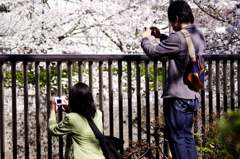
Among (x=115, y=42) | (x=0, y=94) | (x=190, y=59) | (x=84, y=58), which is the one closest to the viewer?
(x=190, y=59)

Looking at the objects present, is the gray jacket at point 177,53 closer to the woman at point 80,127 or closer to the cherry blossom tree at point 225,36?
→ the woman at point 80,127

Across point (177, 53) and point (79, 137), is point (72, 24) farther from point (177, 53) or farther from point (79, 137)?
point (79, 137)

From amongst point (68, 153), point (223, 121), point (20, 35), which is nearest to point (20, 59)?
point (68, 153)

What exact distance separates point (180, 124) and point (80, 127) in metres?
0.73

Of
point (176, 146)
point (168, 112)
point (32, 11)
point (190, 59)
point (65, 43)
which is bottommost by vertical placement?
point (176, 146)

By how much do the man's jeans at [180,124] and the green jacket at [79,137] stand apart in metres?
0.57

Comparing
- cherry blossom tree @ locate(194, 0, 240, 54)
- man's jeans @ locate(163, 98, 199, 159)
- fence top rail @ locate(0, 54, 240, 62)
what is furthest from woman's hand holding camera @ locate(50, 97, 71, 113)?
cherry blossom tree @ locate(194, 0, 240, 54)

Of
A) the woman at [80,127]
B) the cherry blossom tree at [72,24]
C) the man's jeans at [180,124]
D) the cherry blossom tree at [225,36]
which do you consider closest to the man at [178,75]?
the man's jeans at [180,124]

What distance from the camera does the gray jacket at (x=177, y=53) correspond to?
9.68ft

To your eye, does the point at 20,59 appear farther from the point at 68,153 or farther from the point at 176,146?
the point at 176,146

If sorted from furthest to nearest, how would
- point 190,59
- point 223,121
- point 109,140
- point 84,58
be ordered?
point 84,58
point 190,59
point 109,140
point 223,121

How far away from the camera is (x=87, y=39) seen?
37.0 feet

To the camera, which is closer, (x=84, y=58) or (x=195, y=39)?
(x=195, y=39)

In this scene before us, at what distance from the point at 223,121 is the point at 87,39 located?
10324mm
